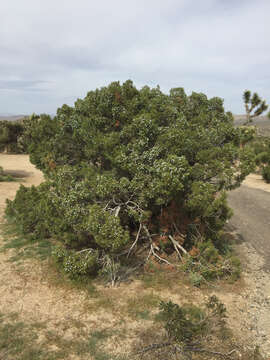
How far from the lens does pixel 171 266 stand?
28.8ft

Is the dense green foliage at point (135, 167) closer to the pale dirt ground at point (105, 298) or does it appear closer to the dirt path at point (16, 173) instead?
the pale dirt ground at point (105, 298)

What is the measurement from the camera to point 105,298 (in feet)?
23.8

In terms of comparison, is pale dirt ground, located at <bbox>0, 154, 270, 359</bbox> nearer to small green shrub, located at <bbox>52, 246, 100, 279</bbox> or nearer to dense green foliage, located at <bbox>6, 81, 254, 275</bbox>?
small green shrub, located at <bbox>52, 246, 100, 279</bbox>

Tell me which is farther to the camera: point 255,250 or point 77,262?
point 255,250

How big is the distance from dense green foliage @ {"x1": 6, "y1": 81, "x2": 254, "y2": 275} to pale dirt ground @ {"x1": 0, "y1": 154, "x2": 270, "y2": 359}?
90cm

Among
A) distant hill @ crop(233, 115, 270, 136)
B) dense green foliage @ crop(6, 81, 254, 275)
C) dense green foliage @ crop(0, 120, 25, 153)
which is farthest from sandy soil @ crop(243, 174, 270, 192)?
distant hill @ crop(233, 115, 270, 136)

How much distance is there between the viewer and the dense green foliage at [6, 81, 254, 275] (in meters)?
7.38

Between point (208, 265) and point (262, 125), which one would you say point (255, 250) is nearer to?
point (208, 265)

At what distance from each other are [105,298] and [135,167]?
3.57 meters

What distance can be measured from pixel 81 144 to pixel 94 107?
1279mm

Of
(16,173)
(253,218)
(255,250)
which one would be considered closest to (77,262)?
(255,250)

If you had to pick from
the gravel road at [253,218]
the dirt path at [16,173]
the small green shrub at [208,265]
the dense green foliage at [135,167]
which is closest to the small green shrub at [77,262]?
the dense green foliage at [135,167]

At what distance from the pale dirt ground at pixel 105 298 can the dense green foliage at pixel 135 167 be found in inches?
35.6

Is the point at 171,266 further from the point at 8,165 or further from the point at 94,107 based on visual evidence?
the point at 8,165
